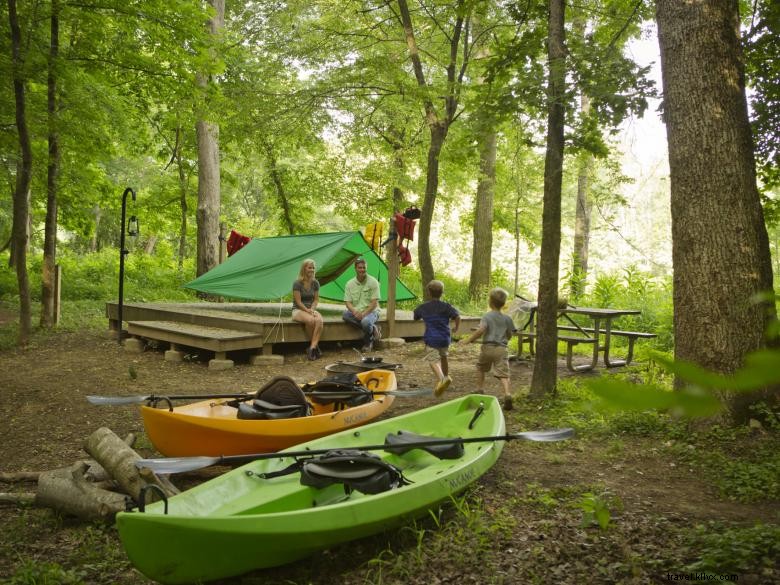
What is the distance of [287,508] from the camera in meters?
3.16

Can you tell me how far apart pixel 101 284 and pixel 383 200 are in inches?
320

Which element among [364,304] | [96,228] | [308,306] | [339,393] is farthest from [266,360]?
[96,228]

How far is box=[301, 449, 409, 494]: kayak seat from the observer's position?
3.14 m

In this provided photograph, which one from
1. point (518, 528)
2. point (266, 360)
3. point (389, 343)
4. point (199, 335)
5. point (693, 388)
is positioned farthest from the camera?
point (389, 343)

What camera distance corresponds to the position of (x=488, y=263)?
14.4 meters

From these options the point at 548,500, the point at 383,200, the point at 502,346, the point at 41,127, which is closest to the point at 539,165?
the point at 383,200

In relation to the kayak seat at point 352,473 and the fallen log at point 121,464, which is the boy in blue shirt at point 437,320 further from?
the fallen log at point 121,464

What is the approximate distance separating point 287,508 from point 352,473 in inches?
15.8

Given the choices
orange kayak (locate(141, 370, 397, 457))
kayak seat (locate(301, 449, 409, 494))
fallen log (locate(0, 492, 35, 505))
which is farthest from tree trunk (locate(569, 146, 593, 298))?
fallen log (locate(0, 492, 35, 505))

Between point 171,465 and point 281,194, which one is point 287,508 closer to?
point 171,465

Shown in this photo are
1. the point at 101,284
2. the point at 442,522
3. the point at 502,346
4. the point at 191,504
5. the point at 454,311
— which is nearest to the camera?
the point at 191,504

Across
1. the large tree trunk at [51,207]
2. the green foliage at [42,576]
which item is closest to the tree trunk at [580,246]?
the large tree trunk at [51,207]

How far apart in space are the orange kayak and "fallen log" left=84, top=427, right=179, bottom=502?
279mm

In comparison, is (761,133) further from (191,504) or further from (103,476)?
(103,476)
